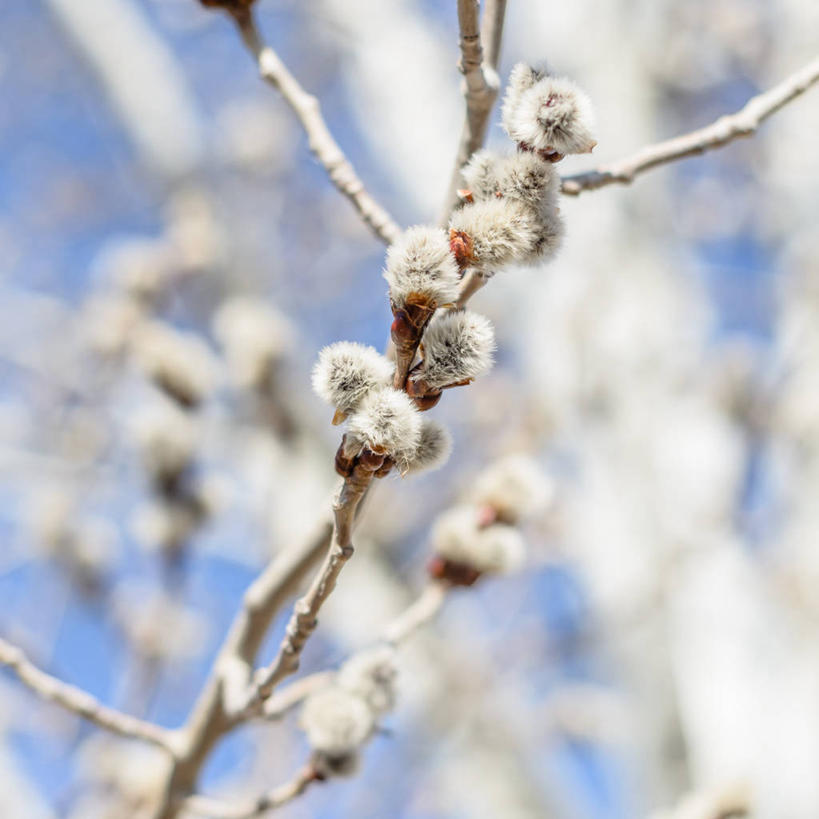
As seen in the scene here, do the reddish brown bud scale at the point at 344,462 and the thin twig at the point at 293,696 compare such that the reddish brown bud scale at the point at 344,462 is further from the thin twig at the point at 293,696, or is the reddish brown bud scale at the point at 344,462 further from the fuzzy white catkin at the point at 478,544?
the fuzzy white catkin at the point at 478,544

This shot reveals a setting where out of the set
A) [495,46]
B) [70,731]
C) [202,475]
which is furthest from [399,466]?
[70,731]

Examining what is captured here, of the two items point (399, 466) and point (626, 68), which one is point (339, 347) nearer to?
point (399, 466)

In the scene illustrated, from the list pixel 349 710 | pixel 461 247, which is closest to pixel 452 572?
pixel 349 710

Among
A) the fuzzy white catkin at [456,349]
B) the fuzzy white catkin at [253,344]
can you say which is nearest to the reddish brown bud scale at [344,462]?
the fuzzy white catkin at [456,349]

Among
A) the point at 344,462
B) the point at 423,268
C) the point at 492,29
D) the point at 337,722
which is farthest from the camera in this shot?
the point at 337,722

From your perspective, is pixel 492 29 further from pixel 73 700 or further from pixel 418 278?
pixel 73 700
